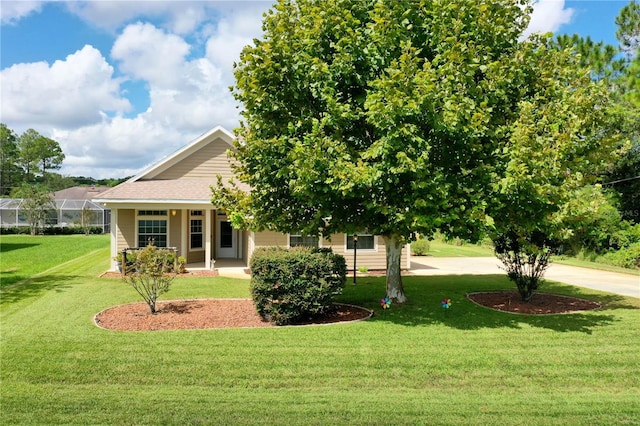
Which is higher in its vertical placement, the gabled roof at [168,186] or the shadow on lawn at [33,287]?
the gabled roof at [168,186]

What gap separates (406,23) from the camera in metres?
8.44

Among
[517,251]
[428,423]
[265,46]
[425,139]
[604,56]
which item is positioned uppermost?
[604,56]

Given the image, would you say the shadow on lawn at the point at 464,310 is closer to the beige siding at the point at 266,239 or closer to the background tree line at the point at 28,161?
the beige siding at the point at 266,239

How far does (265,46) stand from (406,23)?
9.21ft

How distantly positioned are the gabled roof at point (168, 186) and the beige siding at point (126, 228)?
0.93 m

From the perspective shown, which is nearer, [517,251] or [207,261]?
[517,251]

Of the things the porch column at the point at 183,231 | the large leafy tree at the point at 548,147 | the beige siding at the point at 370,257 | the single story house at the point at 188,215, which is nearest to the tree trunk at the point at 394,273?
the large leafy tree at the point at 548,147

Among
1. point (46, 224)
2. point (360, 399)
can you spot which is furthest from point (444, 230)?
point (46, 224)

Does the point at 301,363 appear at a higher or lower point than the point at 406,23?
lower

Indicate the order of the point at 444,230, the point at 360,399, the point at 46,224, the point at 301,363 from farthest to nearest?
the point at 46,224 → the point at 444,230 → the point at 301,363 → the point at 360,399

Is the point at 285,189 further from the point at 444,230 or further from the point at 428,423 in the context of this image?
the point at 428,423

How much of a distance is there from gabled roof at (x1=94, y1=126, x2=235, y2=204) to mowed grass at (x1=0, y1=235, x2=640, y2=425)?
25.0 ft

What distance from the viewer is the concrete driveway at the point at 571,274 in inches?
567

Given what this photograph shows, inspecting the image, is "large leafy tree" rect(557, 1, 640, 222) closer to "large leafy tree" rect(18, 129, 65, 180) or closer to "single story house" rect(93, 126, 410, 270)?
"single story house" rect(93, 126, 410, 270)
